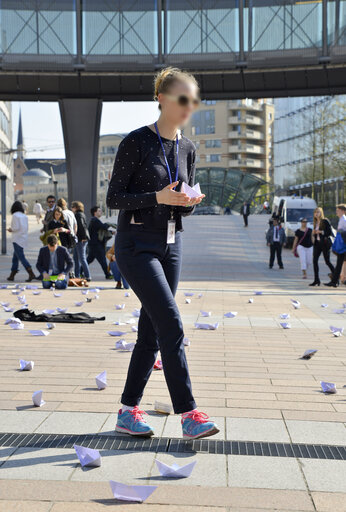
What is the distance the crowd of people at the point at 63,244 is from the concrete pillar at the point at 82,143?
12.3 m

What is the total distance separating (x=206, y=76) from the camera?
86.2 ft

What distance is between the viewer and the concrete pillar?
93.9ft

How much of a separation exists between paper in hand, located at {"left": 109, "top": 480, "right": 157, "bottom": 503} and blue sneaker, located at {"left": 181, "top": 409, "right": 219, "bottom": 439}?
0.72m

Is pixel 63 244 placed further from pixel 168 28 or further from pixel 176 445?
pixel 168 28

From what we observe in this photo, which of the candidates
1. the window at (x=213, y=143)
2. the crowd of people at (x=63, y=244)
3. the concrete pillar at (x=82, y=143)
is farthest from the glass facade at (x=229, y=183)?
the crowd of people at (x=63, y=244)

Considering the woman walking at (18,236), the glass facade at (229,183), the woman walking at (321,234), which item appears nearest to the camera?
the woman walking at (18,236)

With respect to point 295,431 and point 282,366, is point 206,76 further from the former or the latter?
point 295,431

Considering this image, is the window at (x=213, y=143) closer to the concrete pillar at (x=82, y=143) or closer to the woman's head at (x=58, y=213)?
the concrete pillar at (x=82, y=143)

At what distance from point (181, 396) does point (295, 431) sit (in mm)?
723

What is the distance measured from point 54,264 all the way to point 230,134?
380 ft

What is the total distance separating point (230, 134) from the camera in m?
A: 128

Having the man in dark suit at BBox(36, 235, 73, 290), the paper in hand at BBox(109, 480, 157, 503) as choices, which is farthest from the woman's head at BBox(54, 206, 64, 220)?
the paper in hand at BBox(109, 480, 157, 503)

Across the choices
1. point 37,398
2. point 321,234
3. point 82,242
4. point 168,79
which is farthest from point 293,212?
point 168,79

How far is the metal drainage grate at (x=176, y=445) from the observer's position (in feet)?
12.0
